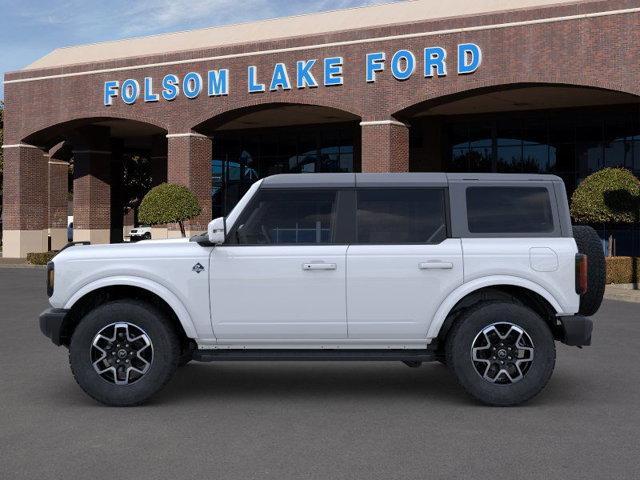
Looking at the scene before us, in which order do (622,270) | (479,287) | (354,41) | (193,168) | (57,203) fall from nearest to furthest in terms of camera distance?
(479,287) < (622,270) < (354,41) < (193,168) < (57,203)

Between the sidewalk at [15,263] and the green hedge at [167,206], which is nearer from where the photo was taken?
the green hedge at [167,206]

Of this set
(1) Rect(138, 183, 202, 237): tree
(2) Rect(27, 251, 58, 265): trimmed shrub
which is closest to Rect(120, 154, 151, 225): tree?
(2) Rect(27, 251, 58, 265): trimmed shrub

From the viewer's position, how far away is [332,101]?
103ft

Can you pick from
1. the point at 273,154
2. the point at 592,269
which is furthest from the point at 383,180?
the point at 273,154

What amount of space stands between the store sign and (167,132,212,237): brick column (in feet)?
6.30

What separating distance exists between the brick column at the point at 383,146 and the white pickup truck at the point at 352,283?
22.8 metres

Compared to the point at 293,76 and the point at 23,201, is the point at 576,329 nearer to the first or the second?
the point at 293,76

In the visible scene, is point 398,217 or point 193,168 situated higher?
point 193,168

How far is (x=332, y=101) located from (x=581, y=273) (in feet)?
81.1

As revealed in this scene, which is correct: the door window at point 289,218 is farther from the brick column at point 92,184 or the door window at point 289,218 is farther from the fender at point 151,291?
the brick column at point 92,184

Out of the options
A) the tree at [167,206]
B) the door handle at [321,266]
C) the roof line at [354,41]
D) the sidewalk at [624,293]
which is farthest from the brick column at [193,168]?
the door handle at [321,266]

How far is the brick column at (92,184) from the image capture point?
43438mm

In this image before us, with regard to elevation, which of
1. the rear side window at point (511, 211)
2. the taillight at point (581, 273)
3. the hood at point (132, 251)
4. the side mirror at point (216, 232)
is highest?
the rear side window at point (511, 211)

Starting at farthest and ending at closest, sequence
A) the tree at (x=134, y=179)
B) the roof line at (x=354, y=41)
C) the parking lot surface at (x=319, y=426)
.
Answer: the tree at (x=134, y=179)
the roof line at (x=354, y=41)
the parking lot surface at (x=319, y=426)
